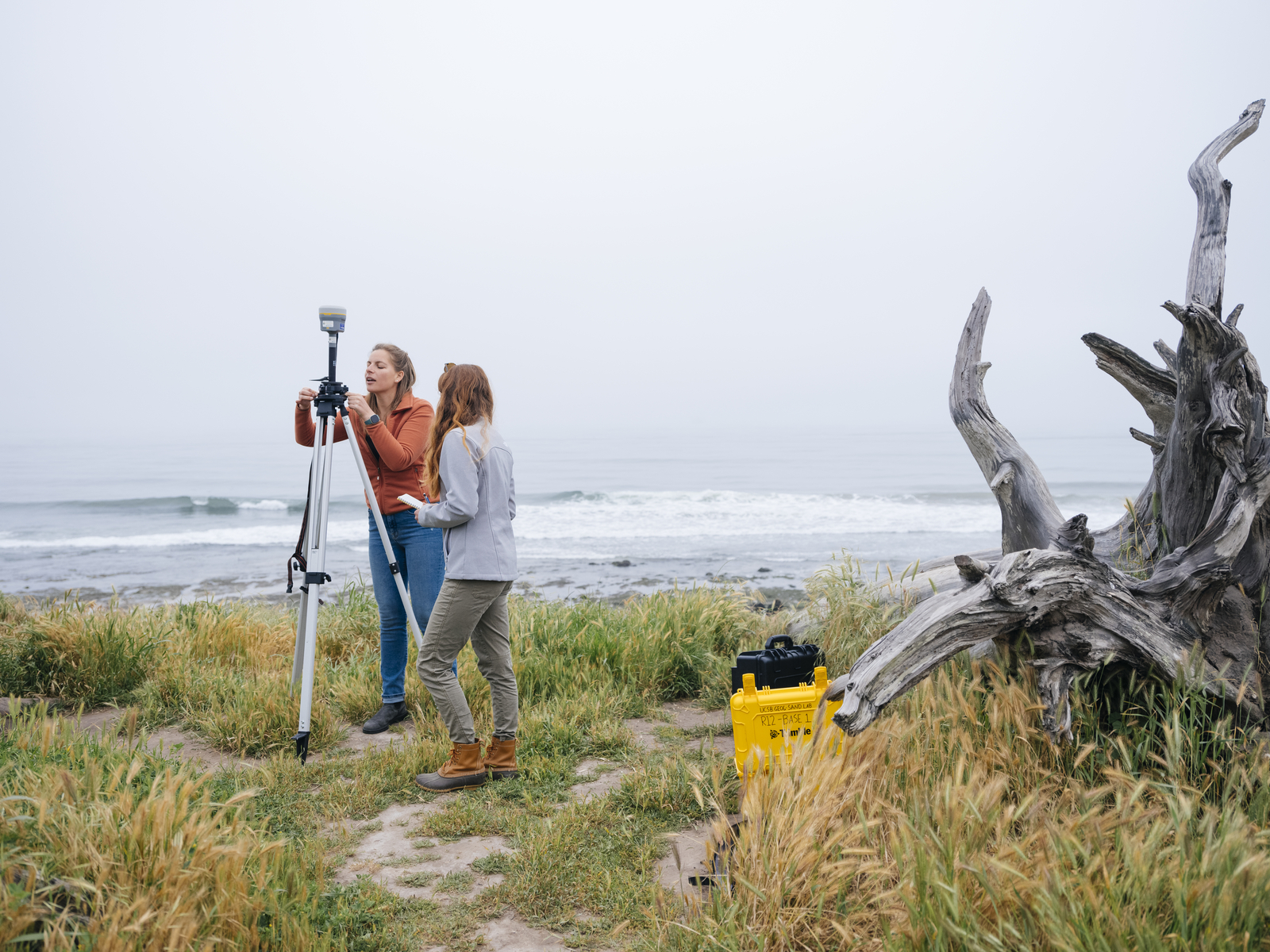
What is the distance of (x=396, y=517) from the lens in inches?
196

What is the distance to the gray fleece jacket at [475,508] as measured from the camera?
3863 mm

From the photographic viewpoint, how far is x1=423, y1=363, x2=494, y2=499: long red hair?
4.01 meters

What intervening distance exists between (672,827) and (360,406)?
2.78m

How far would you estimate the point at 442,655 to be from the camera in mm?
4043

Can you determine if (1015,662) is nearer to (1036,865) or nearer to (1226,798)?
(1226,798)

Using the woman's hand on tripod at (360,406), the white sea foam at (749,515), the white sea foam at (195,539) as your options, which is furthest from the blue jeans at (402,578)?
the white sea foam at (195,539)

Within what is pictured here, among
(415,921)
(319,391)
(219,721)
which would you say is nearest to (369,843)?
(415,921)

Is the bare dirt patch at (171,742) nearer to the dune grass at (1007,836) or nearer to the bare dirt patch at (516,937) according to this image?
the bare dirt patch at (516,937)

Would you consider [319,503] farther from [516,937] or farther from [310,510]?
[516,937]

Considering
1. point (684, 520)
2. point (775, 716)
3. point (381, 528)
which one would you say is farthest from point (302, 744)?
point (684, 520)

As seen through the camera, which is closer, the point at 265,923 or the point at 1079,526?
the point at 265,923

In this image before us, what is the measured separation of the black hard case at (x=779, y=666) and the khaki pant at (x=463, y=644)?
1232 mm

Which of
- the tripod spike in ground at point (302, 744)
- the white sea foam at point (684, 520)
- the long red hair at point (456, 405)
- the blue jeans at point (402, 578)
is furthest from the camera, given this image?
the white sea foam at point (684, 520)

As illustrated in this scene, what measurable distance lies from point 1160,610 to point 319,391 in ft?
14.4
